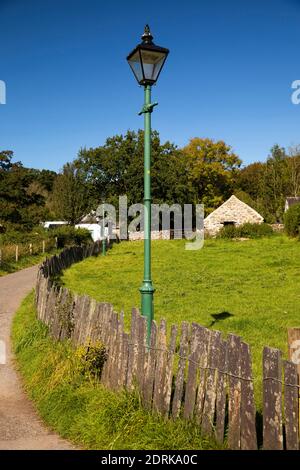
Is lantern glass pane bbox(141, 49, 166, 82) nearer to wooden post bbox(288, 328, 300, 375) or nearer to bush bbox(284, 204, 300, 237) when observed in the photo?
wooden post bbox(288, 328, 300, 375)

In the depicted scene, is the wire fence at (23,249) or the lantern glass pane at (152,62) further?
the wire fence at (23,249)

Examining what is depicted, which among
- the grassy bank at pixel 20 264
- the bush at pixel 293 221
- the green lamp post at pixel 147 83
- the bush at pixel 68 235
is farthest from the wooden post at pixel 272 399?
the bush at pixel 68 235

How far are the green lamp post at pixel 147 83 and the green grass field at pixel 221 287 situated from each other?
2.17 m

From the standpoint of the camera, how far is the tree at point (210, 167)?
72750 mm

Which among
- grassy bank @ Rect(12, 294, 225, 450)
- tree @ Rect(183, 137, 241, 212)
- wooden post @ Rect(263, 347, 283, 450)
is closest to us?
wooden post @ Rect(263, 347, 283, 450)

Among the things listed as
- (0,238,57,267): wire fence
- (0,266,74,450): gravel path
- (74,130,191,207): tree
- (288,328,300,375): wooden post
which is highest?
(74,130,191,207): tree

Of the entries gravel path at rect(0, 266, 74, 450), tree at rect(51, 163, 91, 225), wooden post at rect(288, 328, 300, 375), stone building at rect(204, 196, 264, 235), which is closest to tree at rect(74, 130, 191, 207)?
tree at rect(51, 163, 91, 225)

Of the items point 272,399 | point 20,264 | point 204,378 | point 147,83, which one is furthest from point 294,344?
point 20,264

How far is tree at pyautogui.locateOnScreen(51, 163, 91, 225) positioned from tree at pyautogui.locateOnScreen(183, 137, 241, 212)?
926 inches

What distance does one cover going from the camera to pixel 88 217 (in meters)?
62.6

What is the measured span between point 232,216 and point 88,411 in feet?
131

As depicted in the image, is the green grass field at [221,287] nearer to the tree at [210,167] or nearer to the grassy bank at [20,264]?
the grassy bank at [20,264]

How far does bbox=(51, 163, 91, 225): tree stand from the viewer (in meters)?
54.0

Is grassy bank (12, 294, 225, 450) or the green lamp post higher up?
the green lamp post
